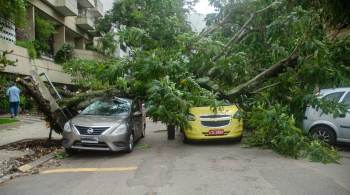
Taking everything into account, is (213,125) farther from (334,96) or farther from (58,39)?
(58,39)

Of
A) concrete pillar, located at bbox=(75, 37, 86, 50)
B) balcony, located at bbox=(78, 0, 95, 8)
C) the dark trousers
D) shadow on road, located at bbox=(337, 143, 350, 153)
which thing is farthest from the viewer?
concrete pillar, located at bbox=(75, 37, 86, 50)

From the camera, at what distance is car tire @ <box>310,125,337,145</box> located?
40.4ft

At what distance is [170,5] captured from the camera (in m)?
15.3

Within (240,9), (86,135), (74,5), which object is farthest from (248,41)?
(74,5)

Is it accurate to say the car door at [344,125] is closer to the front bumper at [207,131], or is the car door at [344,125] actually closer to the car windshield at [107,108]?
the front bumper at [207,131]

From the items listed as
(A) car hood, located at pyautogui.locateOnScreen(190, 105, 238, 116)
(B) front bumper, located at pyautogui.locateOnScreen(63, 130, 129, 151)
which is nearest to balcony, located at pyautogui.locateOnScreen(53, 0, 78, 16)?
(A) car hood, located at pyautogui.locateOnScreen(190, 105, 238, 116)

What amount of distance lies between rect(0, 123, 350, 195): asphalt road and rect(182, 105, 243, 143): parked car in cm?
94

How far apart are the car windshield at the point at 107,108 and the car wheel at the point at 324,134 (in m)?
5.40

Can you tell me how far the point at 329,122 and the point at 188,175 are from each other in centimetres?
537

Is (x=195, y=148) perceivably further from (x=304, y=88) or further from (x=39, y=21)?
(x=39, y=21)

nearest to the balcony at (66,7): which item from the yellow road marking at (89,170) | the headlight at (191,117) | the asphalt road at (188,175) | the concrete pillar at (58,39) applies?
the concrete pillar at (58,39)

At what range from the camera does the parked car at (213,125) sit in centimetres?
1321

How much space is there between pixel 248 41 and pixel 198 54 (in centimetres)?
253

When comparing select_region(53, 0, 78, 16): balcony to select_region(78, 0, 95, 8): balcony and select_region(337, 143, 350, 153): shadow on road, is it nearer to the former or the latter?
select_region(78, 0, 95, 8): balcony
